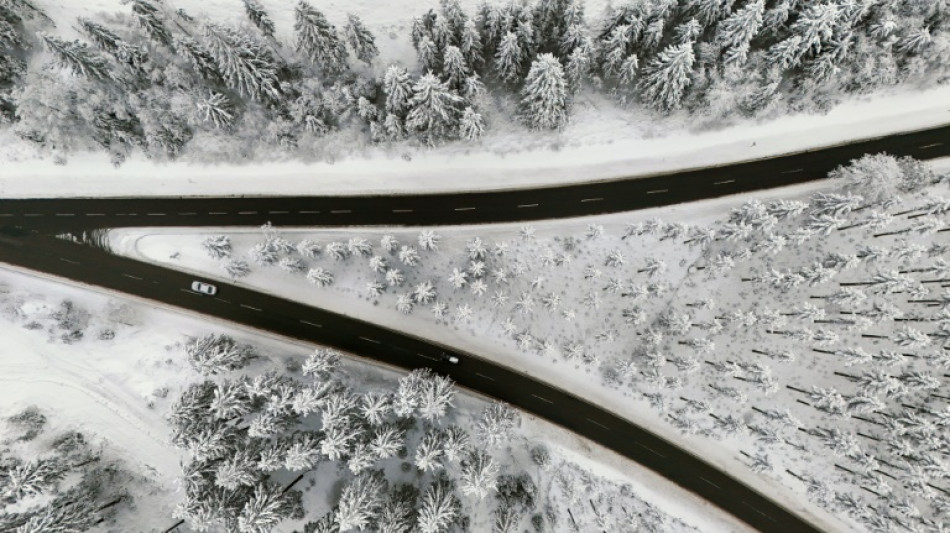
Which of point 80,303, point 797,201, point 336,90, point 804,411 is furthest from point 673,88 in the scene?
point 80,303

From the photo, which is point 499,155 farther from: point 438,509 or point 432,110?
point 438,509

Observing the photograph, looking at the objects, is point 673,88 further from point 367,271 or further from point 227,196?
point 227,196

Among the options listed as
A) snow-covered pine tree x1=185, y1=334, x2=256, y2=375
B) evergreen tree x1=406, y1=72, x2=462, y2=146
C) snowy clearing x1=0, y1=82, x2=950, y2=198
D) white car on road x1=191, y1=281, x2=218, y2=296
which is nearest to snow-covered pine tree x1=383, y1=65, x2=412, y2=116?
evergreen tree x1=406, y1=72, x2=462, y2=146

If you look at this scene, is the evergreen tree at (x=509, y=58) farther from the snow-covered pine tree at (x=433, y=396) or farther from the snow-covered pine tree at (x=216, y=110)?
the snow-covered pine tree at (x=433, y=396)

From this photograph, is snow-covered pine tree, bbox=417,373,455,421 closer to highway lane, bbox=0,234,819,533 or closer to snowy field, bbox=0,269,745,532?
highway lane, bbox=0,234,819,533

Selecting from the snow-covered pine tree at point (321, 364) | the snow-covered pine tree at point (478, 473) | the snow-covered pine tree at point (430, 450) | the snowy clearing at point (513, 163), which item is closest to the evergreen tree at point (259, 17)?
the snowy clearing at point (513, 163)
